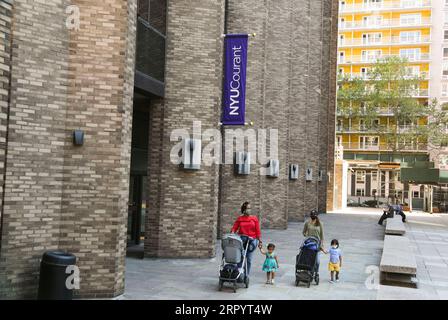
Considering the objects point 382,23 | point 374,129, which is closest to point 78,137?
point 374,129

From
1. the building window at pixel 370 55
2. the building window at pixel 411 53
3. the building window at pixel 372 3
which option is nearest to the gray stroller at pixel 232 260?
the building window at pixel 411 53

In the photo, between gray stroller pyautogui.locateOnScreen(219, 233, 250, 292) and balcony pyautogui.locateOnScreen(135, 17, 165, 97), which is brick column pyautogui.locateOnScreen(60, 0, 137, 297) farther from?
balcony pyautogui.locateOnScreen(135, 17, 165, 97)

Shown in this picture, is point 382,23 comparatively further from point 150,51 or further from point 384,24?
point 150,51

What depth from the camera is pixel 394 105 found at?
50250mm

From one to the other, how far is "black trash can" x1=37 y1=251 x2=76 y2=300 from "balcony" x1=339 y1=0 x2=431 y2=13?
196ft

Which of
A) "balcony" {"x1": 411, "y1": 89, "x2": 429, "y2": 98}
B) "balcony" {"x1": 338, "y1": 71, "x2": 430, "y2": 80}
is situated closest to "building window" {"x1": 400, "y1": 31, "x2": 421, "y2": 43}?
"balcony" {"x1": 338, "y1": 71, "x2": 430, "y2": 80}

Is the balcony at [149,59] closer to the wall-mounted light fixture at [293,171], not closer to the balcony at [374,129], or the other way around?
the wall-mounted light fixture at [293,171]

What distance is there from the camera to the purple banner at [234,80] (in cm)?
1359

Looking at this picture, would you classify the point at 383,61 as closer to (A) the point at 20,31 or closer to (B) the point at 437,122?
(B) the point at 437,122

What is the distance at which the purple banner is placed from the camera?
13586mm

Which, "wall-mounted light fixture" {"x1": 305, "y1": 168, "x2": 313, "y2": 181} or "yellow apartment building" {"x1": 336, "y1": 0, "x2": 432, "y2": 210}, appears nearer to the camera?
"wall-mounted light fixture" {"x1": 305, "y1": 168, "x2": 313, "y2": 181}

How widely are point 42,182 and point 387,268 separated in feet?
23.9

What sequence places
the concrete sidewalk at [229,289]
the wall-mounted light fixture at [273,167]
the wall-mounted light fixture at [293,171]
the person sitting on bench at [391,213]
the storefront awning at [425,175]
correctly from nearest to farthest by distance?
the concrete sidewalk at [229,289] → the wall-mounted light fixture at [273,167] → the wall-mounted light fixture at [293,171] → the person sitting on bench at [391,213] → the storefront awning at [425,175]

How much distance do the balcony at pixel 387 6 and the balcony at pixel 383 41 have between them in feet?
11.9
